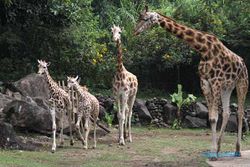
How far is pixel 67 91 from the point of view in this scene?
13.6 metres

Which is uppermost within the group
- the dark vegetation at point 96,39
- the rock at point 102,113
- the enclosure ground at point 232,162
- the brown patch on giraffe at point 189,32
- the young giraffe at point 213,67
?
the dark vegetation at point 96,39

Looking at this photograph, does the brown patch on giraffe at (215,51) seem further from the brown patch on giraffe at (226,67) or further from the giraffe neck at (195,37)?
the brown patch on giraffe at (226,67)

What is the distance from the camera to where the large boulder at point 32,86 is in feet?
48.9

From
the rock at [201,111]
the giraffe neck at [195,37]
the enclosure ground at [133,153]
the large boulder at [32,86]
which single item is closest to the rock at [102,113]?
the enclosure ground at [133,153]

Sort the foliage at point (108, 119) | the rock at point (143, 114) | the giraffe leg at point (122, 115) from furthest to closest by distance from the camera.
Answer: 1. the rock at point (143, 114)
2. the foliage at point (108, 119)
3. the giraffe leg at point (122, 115)

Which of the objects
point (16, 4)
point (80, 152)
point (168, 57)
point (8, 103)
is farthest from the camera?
point (168, 57)

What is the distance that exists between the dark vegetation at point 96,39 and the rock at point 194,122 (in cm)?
332

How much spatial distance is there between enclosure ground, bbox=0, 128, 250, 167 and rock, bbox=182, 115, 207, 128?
2.05 m

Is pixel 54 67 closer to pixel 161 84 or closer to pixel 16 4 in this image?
pixel 16 4

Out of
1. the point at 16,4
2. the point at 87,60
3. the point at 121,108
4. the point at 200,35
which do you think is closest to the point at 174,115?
the point at 87,60

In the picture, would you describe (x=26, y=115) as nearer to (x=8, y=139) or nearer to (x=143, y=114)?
(x=8, y=139)

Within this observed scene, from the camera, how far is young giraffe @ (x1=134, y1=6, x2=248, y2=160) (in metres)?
10.1

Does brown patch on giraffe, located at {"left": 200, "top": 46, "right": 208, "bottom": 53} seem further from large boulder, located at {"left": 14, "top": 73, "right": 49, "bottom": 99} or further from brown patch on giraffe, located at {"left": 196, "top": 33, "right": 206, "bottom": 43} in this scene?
large boulder, located at {"left": 14, "top": 73, "right": 49, "bottom": 99}

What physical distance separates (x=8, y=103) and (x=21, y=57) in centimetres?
639
